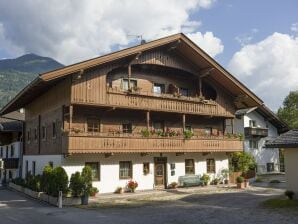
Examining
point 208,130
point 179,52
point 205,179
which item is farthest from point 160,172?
point 179,52

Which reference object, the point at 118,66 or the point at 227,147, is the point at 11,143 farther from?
the point at 227,147

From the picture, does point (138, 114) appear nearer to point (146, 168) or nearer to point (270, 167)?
point (146, 168)

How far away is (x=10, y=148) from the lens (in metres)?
42.2

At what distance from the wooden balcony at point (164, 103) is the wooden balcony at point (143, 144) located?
220 cm

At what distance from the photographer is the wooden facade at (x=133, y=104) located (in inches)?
1028

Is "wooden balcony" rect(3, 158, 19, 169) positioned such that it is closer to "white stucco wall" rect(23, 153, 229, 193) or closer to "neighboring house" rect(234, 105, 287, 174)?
"white stucco wall" rect(23, 153, 229, 193)

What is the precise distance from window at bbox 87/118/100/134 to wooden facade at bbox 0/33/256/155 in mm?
72

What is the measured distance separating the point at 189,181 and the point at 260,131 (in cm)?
1771

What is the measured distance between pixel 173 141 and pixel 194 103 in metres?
3.92

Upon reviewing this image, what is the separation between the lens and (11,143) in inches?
1662

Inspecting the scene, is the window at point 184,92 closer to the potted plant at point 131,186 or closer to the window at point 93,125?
the window at point 93,125

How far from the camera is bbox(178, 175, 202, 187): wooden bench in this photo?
31.1 m

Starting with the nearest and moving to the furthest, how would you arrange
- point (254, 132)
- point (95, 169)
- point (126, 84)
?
point (95, 169), point (126, 84), point (254, 132)

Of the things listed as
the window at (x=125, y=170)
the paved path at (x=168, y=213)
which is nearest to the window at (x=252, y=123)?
the window at (x=125, y=170)
